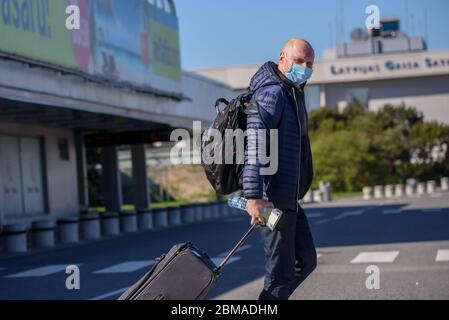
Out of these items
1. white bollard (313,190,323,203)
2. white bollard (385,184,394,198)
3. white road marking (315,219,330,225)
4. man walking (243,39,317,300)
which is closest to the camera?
man walking (243,39,317,300)

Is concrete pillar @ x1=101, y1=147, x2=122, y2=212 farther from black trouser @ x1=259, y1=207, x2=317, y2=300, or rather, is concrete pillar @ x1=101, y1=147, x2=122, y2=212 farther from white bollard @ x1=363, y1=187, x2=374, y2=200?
black trouser @ x1=259, y1=207, x2=317, y2=300

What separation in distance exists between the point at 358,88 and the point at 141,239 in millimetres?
43303

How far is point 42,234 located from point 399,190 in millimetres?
22908

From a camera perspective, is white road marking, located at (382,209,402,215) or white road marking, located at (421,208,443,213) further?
white road marking, located at (382,209,402,215)

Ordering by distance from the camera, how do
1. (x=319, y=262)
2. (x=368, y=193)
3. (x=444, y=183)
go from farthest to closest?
(x=368, y=193), (x=444, y=183), (x=319, y=262)

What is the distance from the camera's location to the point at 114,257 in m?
16.9

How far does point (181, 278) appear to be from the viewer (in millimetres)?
5805

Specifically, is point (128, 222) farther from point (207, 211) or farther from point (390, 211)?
point (390, 211)

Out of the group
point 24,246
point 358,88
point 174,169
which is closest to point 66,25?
point 24,246

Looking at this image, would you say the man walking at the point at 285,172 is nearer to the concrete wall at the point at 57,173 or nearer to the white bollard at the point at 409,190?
the concrete wall at the point at 57,173

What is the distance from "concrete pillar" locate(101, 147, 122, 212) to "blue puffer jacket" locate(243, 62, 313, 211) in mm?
27312

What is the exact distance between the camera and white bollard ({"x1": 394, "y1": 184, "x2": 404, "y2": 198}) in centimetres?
4012

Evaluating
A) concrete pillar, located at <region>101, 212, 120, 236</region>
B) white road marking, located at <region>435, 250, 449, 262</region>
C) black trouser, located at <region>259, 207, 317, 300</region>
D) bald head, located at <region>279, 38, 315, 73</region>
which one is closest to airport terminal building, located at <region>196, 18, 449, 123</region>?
concrete pillar, located at <region>101, 212, 120, 236</region>

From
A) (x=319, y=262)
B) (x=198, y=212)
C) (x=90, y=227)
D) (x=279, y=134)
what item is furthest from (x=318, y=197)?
(x=279, y=134)
